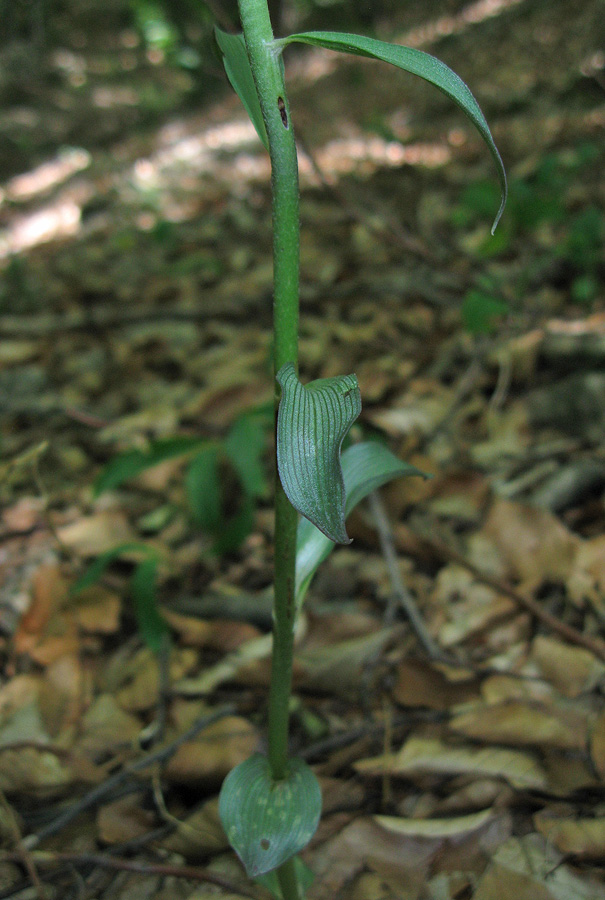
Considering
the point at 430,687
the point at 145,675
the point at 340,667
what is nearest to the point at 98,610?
the point at 145,675

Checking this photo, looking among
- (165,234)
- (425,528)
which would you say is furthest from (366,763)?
(165,234)

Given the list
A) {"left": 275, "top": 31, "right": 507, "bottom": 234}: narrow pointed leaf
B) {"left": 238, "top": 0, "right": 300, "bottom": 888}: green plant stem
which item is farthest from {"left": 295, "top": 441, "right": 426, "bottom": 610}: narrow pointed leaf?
{"left": 275, "top": 31, "right": 507, "bottom": 234}: narrow pointed leaf

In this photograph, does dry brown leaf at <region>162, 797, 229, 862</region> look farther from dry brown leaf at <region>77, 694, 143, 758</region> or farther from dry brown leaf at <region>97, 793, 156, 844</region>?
dry brown leaf at <region>77, 694, 143, 758</region>

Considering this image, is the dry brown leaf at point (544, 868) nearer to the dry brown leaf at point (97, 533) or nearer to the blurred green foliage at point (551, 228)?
the dry brown leaf at point (97, 533)

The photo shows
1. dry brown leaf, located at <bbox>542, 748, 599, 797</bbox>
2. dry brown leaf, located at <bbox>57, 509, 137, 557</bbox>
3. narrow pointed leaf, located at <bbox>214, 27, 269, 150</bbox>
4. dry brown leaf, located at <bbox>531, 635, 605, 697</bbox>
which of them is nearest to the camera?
narrow pointed leaf, located at <bbox>214, 27, 269, 150</bbox>

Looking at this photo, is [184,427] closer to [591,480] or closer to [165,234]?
[591,480]

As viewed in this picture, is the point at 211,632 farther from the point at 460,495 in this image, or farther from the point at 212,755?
the point at 460,495

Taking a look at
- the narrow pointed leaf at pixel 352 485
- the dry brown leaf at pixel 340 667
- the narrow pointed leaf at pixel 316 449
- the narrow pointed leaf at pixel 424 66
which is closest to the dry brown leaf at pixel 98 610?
the dry brown leaf at pixel 340 667
